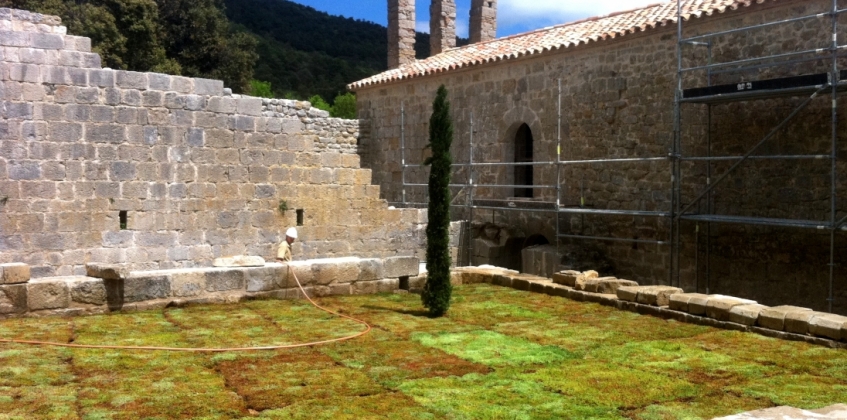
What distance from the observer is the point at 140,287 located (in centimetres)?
815

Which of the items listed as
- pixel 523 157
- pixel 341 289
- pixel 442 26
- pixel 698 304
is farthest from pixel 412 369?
pixel 442 26

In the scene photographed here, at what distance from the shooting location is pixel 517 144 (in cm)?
1712

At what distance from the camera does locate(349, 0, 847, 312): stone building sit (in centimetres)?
1104

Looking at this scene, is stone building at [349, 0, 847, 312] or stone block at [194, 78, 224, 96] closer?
stone building at [349, 0, 847, 312]

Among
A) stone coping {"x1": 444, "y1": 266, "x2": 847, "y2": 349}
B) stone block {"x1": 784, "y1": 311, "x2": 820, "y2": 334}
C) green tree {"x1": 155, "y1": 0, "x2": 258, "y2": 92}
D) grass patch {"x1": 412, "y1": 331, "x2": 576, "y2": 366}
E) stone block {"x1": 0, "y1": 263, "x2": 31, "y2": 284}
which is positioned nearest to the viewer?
grass patch {"x1": 412, "y1": 331, "x2": 576, "y2": 366}

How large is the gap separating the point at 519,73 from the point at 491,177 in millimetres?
2412

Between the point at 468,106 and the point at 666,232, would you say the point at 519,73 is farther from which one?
the point at 666,232

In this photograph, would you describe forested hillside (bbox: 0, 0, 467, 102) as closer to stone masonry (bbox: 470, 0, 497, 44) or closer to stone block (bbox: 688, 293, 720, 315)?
stone masonry (bbox: 470, 0, 497, 44)

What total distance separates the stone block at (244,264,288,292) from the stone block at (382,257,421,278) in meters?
1.38

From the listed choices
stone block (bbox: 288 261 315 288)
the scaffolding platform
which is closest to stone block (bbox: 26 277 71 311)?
stone block (bbox: 288 261 315 288)

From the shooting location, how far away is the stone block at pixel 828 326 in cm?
653

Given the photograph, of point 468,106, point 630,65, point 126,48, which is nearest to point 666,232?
point 630,65

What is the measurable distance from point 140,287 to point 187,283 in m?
0.50

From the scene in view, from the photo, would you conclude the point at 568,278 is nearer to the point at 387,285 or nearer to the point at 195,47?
the point at 387,285
